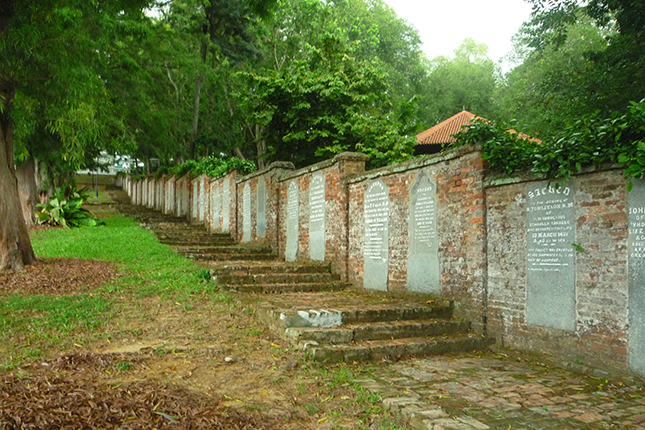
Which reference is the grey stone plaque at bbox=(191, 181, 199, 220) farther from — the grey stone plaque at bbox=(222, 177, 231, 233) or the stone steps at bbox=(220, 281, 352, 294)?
the stone steps at bbox=(220, 281, 352, 294)

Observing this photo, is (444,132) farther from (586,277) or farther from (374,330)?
(586,277)

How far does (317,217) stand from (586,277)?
229 inches

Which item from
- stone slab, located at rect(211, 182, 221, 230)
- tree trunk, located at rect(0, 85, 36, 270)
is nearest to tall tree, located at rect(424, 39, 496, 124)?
stone slab, located at rect(211, 182, 221, 230)

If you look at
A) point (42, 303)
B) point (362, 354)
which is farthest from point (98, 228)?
point (362, 354)

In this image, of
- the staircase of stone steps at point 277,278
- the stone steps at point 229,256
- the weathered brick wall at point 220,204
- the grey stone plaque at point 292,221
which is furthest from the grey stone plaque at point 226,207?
the staircase of stone steps at point 277,278

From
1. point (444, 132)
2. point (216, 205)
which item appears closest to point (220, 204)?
point (216, 205)

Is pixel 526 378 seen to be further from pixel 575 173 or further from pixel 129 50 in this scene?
pixel 129 50

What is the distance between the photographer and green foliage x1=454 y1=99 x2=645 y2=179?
14.6 feet

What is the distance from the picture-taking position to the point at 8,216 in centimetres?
925

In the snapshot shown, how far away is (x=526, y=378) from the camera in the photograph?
15.7 ft

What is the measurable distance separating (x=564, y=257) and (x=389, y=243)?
10.2 ft

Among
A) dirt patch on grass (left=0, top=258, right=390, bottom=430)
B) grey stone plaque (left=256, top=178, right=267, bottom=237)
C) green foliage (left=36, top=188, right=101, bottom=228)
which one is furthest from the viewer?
green foliage (left=36, top=188, right=101, bottom=228)

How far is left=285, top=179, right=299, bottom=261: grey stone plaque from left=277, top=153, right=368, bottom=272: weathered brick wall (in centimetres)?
16

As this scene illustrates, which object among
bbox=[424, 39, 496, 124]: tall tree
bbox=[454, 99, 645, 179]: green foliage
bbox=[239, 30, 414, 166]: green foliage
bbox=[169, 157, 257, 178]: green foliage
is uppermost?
bbox=[424, 39, 496, 124]: tall tree
